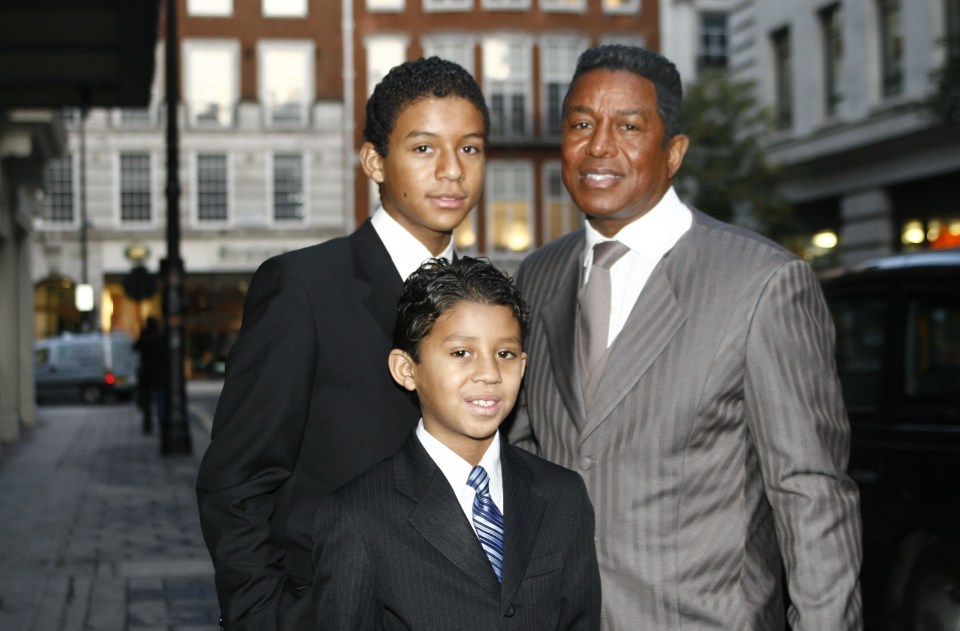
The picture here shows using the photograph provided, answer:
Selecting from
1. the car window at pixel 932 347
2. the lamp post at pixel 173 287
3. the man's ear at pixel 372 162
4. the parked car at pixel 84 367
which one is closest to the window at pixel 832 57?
the lamp post at pixel 173 287

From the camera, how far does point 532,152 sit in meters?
42.6

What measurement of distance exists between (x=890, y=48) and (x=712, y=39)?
2323 cm

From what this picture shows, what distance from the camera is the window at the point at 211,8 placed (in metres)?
40.9

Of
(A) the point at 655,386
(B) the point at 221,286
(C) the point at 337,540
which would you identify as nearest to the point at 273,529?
(C) the point at 337,540

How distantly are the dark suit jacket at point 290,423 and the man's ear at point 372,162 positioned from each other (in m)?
0.28

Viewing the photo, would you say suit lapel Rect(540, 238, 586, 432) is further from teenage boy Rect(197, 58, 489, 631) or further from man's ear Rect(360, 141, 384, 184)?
man's ear Rect(360, 141, 384, 184)

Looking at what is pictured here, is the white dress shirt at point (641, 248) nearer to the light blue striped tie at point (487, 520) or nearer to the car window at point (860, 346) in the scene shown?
the light blue striped tie at point (487, 520)

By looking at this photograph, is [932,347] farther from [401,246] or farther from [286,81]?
[286,81]

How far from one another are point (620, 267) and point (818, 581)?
847mm

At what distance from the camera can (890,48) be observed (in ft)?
65.9

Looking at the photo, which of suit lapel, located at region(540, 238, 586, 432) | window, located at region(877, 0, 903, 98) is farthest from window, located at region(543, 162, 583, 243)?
suit lapel, located at region(540, 238, 586, 432)

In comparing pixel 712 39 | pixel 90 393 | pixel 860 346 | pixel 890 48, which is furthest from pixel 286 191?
pixel 860 346

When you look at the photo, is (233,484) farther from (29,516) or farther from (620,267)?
(29,516)

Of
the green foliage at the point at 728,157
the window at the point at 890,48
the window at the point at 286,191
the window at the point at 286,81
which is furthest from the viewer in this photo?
the window at the point at 286,81
